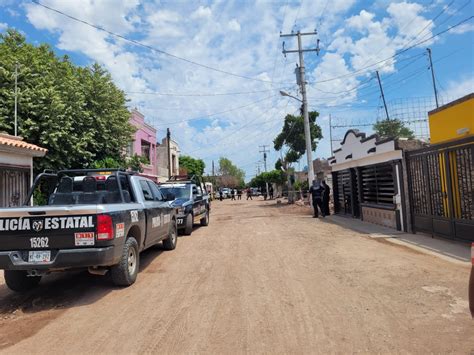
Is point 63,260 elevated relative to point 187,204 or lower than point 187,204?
lower

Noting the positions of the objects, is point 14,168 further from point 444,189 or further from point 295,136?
point 295,136

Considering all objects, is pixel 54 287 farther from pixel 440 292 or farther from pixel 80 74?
pixel 80 74

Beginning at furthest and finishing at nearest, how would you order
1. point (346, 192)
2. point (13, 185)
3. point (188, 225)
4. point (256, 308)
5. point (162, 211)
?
point (346, 192) < point (188, 225) < point (13, 185) < point (162, 211) < point (256, 308)

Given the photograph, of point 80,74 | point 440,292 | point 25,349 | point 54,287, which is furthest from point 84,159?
point 440,292

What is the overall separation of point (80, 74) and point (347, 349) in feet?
58.0

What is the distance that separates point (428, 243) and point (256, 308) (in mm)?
6446

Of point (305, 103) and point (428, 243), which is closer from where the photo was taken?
point (428, 243)

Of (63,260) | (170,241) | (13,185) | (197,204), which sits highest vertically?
(13,185)

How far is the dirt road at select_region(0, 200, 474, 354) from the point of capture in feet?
12.9

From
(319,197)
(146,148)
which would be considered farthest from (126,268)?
(146,148)

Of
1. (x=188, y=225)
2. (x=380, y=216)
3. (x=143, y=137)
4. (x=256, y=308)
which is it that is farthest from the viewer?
(x=143, y=137)

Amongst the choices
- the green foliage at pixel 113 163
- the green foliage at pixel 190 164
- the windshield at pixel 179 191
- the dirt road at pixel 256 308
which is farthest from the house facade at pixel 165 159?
the dirt road at pixel 256 308

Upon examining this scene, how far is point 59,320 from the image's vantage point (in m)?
4.85

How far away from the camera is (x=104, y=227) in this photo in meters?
5.42
